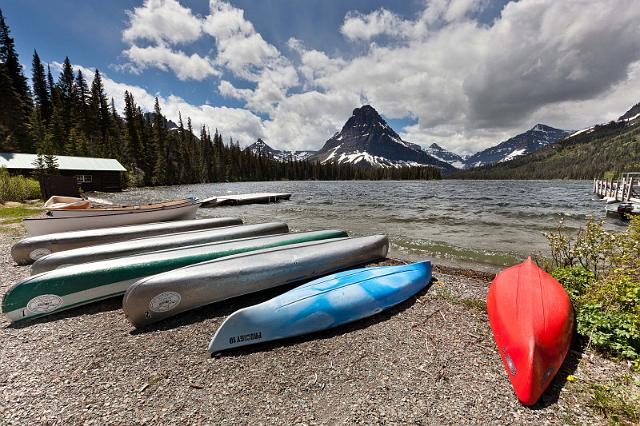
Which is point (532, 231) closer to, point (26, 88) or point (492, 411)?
point (492, 411)

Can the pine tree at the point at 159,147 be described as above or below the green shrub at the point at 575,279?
above

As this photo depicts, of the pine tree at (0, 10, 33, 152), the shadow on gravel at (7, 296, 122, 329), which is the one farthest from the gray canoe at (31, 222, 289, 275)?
the pine tree at (0, 10, 33, 152)

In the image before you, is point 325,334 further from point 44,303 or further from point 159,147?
point 159,147

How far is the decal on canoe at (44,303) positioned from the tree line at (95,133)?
4737 cm

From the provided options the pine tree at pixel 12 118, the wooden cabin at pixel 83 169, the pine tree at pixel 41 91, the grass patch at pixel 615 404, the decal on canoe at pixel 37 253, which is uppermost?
the pine tree at pixel 41 91

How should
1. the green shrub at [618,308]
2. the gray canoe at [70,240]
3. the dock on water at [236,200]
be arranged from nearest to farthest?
1. the green shrub at [618,308]
2. the gray canoe at [70,240]
3. the dock on water at [236,200]

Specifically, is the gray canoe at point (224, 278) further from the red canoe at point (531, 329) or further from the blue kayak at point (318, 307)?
the red canoe at point (531, 329)

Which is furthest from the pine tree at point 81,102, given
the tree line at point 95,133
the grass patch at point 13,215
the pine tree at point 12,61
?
the grass patch at point 13,215

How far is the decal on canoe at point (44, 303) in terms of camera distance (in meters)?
5.25

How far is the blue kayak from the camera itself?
4.44 m

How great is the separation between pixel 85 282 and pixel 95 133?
92609 millimetres

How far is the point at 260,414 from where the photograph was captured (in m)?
3.27

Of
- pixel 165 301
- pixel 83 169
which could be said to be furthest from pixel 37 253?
pixel 83 169

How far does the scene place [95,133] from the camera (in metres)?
74.0
